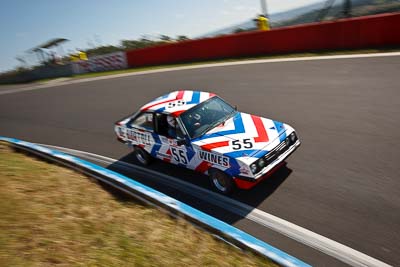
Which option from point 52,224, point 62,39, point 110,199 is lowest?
point 110,199

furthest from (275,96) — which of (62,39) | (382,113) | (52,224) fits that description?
(62,39)

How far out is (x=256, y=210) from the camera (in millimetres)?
5555

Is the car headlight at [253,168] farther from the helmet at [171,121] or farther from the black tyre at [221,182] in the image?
the helmet at [171,121]

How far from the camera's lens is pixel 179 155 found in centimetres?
674

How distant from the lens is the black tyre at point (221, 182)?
5926 mm

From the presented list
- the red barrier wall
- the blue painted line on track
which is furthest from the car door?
the red barrier wall

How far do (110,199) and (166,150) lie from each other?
1.88 meters

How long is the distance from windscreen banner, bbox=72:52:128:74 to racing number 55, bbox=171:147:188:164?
21.2 m

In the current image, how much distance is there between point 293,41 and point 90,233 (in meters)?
16.1

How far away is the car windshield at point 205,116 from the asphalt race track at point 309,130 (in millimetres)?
1114

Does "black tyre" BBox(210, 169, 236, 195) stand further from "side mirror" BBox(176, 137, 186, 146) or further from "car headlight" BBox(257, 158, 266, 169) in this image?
"side mirror" BBox(176, 137, 186, 146)

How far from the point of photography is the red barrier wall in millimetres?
14673

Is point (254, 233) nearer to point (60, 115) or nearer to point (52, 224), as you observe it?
point (52, 224)

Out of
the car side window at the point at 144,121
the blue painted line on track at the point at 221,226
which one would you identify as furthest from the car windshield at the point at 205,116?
the blue painted line on track at the point at 221,226
